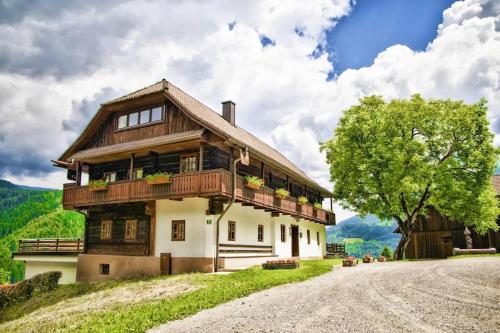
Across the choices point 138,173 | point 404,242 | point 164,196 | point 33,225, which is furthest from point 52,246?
point 33,225

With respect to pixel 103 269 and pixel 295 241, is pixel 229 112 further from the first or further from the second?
pixel 103 269

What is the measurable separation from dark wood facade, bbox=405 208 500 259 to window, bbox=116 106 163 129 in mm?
25340

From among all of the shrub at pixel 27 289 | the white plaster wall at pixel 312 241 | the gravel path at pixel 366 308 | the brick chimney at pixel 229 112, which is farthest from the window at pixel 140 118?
the white plaster wall at pixel 312 241

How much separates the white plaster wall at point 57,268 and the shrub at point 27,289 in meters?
1.30

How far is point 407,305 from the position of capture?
10.4 meters

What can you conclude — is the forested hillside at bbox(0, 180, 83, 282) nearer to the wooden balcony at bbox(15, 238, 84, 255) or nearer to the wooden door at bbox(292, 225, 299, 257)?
the wooden balcony at bbox(15, 238, 84, 255)

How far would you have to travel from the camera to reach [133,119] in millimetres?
24000

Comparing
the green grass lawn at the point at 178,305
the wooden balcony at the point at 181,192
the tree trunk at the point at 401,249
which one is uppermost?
the wooden balcony at the point at 181,192

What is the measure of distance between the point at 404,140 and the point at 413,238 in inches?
502

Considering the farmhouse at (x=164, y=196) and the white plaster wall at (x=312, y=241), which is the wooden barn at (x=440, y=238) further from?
the farmhouse at (x=164, y=196)

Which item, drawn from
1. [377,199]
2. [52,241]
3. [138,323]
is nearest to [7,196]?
[52,241]

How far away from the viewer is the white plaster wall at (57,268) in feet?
84.7

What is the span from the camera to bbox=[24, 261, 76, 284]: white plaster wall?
25828 mm

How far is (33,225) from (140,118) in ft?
281
